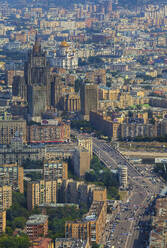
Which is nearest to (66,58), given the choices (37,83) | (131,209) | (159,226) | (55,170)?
(37,83)

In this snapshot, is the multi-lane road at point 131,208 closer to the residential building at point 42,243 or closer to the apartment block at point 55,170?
the residential building at point 42,243

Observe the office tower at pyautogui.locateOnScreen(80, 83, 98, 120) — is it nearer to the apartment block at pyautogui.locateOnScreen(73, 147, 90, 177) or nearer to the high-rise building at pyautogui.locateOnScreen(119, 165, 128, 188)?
the apartment block at pyautogui.locateOnScreen(73, 147, 90, 177)

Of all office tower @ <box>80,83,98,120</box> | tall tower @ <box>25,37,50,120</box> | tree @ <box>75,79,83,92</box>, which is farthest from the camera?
tree @ <box>75,79,83,92</box>

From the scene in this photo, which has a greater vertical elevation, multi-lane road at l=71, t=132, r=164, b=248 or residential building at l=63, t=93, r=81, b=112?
multi-lane road at l=71, t=132, r=164, b=248

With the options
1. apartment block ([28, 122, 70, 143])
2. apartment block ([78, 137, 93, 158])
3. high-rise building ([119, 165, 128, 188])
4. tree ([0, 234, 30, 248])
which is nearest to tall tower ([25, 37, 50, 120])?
apartment block ([28, 122, 70, 143])

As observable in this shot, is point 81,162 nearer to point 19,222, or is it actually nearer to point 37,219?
point 19,222

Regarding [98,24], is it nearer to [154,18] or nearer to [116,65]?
[154,18]
